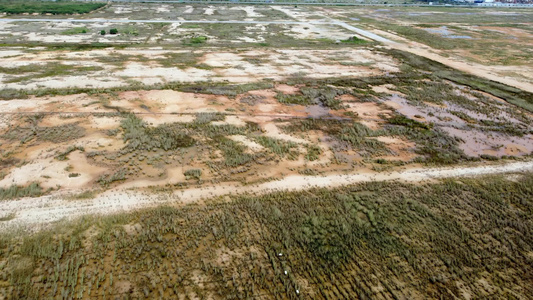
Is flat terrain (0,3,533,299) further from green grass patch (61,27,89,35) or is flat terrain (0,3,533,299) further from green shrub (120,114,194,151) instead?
green grass patch (61,27,89,35)

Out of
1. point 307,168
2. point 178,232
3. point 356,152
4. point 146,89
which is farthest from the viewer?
point 146,89

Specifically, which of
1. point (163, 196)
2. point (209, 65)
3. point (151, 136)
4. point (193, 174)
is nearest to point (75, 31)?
point (209, 65)

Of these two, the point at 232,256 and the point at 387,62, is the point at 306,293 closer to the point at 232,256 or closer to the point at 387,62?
the point at 232,256

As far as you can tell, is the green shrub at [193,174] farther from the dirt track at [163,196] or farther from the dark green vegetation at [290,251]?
the dark green vegetation at [290,251]

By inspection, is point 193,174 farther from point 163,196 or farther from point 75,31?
point 75,31

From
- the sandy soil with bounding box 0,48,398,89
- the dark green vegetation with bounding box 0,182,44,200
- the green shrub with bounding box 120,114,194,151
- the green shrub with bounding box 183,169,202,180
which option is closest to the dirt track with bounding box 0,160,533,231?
the dark green vegetation with bounding box 0,182,44,200

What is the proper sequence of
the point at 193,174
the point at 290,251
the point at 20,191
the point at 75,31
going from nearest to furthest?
the point at 290,251 → the point at 20,191 → the point at 193,174 → the point at 75,31

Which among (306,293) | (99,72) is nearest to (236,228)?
(306,293)
